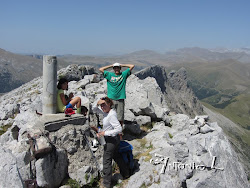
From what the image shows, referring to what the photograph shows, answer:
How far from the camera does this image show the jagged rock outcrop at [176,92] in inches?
5187

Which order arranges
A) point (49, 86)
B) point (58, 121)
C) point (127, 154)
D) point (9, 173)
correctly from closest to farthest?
point (9, 173), point (58, 121), point (127, 154), point (49, 86)

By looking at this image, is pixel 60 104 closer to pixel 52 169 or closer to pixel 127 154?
pixel 52 169

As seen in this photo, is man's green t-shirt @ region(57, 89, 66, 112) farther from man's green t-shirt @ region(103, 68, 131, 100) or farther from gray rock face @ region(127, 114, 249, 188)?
gray rock face @ region(127, 114, 249, 188)

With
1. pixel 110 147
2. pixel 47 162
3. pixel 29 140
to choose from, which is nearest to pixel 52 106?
pixel 29 140

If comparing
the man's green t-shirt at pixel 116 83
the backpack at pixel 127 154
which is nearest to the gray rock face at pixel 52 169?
the backpack at pixel 127 154

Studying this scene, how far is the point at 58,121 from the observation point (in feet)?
33.9

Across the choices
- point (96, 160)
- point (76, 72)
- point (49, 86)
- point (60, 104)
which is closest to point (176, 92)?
point (76, 72)

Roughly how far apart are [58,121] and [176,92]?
16160cm

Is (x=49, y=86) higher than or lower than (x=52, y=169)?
higher

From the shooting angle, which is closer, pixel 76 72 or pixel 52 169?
pixel 52 169

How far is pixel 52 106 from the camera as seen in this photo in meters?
11.9

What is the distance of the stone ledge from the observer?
10.0 meters

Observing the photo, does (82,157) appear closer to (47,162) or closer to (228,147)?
(47,162)

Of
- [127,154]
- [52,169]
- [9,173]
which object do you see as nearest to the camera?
[9,173]
